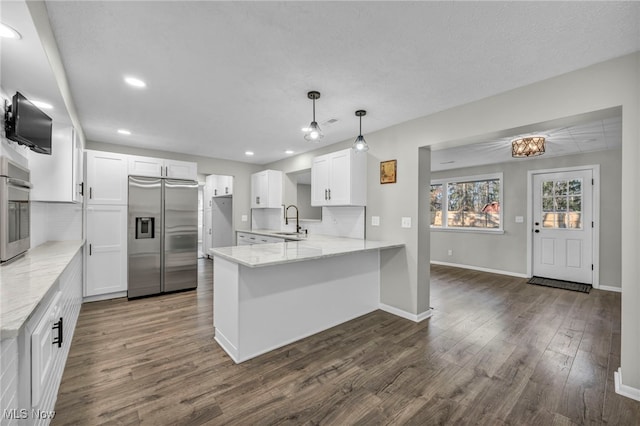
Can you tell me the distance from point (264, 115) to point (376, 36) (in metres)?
1.78

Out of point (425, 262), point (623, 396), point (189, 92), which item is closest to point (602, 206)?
point (425, 262)

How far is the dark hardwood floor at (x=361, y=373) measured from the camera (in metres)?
1.77

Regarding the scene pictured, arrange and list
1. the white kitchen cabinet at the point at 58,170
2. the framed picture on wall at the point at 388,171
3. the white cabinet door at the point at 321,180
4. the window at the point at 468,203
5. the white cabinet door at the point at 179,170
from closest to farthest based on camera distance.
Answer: the white kitchen cabinet at the point at 58,170, the framed picture on wall at the point at 388,171, the white cabinet door at the point at 321,180, the white cabinet door at the point at 179,170, the window at the point at 468,203

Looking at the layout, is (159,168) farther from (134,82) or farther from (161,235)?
(134,82)

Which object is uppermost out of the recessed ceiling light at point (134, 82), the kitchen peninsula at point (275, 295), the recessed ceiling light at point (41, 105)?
the recessed ceiling light at point (134, 82)

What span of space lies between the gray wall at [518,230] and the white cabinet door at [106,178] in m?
6.49

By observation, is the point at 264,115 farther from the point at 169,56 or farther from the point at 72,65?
the point at 72,65

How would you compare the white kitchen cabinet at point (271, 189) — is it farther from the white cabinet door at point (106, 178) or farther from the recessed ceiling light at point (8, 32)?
the recessed ceiling light at point (8, 32)

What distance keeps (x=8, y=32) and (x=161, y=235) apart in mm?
3219

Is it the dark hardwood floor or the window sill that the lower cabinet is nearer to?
the dark hardwood floor

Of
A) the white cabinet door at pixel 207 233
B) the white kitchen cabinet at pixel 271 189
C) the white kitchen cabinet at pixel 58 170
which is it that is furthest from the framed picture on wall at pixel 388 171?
the white cabinet door at pixel 207 233

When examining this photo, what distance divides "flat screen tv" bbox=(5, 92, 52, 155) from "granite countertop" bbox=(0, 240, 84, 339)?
34.6 inches

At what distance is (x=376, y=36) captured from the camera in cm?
181

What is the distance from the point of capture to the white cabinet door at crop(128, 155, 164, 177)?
405 cm
